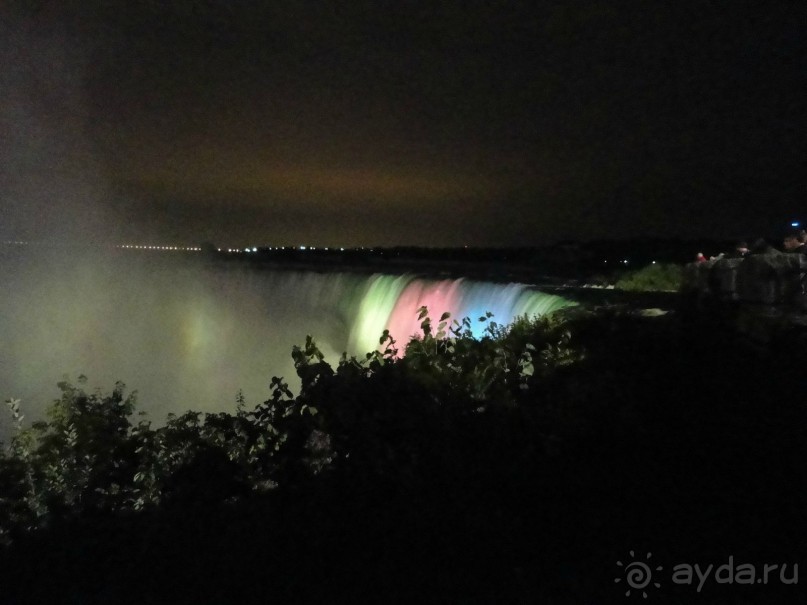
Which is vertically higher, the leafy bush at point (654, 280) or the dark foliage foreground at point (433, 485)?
the leafy bush at point (654, 280)

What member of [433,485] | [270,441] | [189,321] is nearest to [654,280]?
[433,485]

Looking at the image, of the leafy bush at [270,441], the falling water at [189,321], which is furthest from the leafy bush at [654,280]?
the leafy bush at [270,441]

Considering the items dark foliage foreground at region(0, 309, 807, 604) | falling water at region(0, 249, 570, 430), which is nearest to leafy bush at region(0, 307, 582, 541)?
dark foliage foreground at region(0, 309, 807, 604)

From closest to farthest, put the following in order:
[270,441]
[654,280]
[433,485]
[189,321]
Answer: [433,485] → [270,441] → [654,280] → [189,321]

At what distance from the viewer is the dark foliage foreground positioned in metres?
4.18

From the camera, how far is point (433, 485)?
5.08 metres

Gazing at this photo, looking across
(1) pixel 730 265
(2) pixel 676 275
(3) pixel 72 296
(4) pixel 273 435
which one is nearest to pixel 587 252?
(2) pixel 676 275

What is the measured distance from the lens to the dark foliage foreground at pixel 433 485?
418cm

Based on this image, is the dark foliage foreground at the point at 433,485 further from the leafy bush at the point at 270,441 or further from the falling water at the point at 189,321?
the falling water at the point at 189,321

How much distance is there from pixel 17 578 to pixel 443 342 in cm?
440

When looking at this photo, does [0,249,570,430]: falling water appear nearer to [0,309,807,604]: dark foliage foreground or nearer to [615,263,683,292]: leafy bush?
[615,263,683,292]: leafy bush

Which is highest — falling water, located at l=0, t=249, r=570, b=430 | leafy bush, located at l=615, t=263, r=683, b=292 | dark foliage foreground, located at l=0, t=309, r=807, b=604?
leafy bush, located at l=615, t=263, r=683, b=292

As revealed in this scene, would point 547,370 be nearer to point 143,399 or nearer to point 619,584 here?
point 619,584

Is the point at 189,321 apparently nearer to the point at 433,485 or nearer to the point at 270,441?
the point at 270,441
